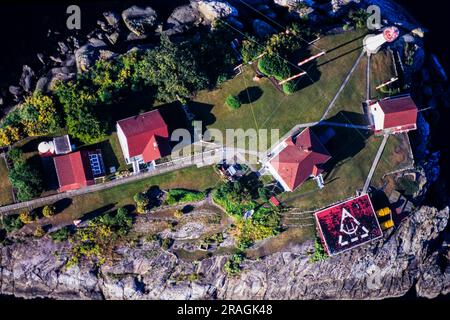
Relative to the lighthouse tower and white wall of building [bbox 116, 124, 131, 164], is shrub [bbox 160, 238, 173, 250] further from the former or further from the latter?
the lighthouse tower

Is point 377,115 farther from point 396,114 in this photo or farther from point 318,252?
point 318,252

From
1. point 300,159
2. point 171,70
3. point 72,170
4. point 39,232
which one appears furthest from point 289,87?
point 39,232

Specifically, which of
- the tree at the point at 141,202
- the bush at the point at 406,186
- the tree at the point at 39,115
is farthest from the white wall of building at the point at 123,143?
the bush at the point at 406,186

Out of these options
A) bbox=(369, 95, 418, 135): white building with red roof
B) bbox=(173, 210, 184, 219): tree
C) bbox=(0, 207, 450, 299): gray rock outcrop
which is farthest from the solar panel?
bbox=(369, 95, 418, 135): white building with red roof

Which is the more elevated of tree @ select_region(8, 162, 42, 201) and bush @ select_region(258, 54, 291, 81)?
bush @ select_region(258, 54, 291, 81)

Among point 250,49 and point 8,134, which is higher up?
point 250,49
